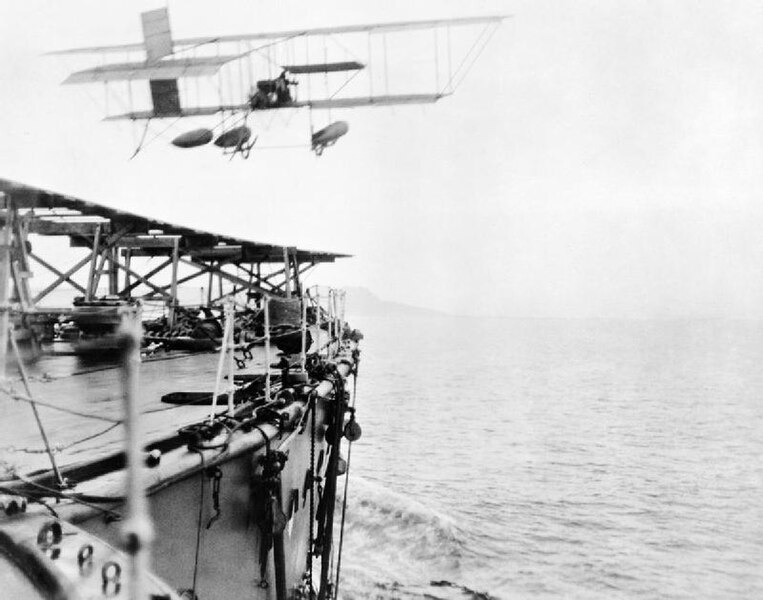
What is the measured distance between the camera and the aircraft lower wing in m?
19.3

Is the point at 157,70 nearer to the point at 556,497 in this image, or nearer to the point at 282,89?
the point at 282,89

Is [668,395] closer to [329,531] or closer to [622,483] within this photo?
[622,483]

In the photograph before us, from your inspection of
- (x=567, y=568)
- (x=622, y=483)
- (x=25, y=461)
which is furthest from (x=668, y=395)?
(x=25, y=461)

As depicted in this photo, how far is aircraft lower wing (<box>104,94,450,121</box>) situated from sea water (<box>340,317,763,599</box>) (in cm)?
1344

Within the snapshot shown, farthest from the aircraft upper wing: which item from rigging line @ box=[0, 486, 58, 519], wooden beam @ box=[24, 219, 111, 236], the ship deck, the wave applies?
rigging line @ box=[0, 486, 58, 519]

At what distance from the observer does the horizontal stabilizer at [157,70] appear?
62.2ft

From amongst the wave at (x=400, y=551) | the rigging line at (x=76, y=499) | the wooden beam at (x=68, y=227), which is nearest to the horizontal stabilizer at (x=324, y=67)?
the wooden beam at (x=68, y=227)

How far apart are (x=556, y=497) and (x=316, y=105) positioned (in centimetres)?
1696

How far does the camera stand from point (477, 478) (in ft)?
91.2

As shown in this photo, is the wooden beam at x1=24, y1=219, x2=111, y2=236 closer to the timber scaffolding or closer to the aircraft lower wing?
the timber scaffolding

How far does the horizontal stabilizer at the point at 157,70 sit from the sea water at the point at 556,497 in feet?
48.9

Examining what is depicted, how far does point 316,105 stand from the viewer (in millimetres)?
20109

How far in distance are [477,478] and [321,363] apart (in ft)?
63.0

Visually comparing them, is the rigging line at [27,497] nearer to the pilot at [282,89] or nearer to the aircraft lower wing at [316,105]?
the aircraft lower wing at [316,105]
